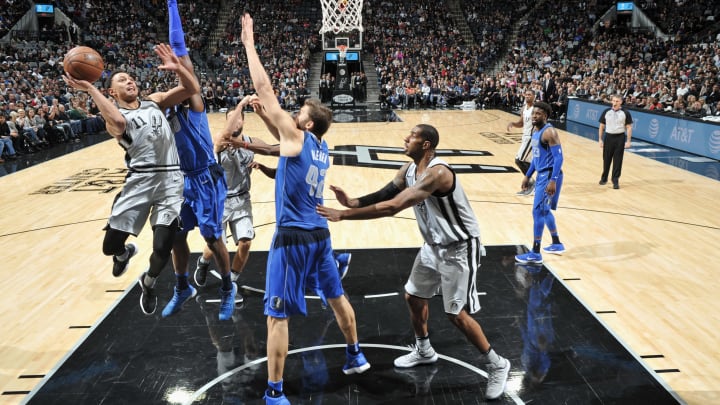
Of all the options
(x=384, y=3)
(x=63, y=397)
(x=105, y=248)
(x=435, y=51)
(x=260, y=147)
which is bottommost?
(x=63, y=397)

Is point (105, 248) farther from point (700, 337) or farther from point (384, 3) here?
point (384, 3)

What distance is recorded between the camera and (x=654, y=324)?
4.95 m

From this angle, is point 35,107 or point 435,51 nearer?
point 35,107

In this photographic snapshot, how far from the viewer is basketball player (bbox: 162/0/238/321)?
4508 mm

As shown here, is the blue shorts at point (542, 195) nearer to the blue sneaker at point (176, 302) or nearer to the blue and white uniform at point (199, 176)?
the blue and white uniform at point (199, 176)

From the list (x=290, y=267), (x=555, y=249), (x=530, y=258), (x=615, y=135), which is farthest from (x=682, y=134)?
(x=290, y=267)

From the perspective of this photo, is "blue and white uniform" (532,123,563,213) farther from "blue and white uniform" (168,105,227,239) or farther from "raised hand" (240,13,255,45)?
"raised hand" (240,13,255,45)

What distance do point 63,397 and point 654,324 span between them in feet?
15.6

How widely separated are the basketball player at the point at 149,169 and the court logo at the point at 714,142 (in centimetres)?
1197

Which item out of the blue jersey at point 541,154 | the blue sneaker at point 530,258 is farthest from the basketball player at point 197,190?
the blue jersey at point 541,154

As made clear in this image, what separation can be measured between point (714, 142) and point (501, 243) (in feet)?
26.4

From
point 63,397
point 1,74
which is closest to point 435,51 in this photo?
point 1,74

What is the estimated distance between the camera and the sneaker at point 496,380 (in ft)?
12.5

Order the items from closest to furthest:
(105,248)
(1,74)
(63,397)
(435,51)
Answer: (63,397)
(105,248)
(1,74)
(435,51)
